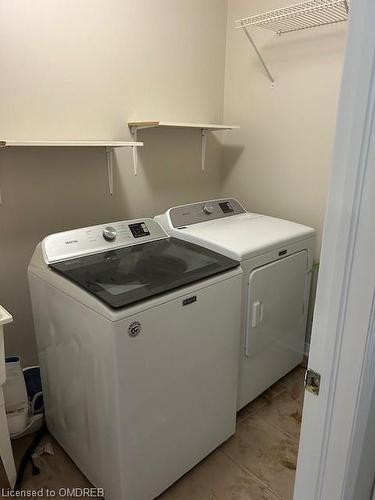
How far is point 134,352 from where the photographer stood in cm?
129

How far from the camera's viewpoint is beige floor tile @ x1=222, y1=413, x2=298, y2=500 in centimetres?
168

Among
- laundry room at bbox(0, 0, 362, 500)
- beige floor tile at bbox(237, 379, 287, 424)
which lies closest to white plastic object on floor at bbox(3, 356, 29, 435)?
laundry room at bbox(0, 0, 362, 500)

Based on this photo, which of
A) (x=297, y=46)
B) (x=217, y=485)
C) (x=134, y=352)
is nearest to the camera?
(x=134, y=352)

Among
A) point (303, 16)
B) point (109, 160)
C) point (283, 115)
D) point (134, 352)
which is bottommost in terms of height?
point (134, 352)

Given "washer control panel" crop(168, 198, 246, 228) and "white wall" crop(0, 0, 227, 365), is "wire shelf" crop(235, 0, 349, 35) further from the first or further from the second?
"washer control panel" crop(168, 198, 246, 228)

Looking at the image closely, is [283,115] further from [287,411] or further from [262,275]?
[287,411]

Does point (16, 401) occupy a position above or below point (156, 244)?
below

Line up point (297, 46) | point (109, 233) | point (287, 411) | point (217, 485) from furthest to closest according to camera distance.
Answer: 1. point (297, 46)
2. point (287, 411)
3. point (109, 233)
4. point (217, 485)

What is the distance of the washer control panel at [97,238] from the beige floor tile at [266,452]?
113 centimetres

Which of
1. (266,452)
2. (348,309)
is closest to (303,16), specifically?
(348,309)

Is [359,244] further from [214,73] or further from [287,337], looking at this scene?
[214,73]

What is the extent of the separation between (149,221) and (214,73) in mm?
1267

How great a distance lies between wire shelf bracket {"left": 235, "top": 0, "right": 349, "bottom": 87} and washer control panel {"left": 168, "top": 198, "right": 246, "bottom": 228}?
102 cm

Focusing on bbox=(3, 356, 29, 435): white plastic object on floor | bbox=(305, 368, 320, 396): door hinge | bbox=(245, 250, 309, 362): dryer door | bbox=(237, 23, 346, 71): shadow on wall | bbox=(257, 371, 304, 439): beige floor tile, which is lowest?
bbox=(257, 371, 304, 439): beige floor tile
